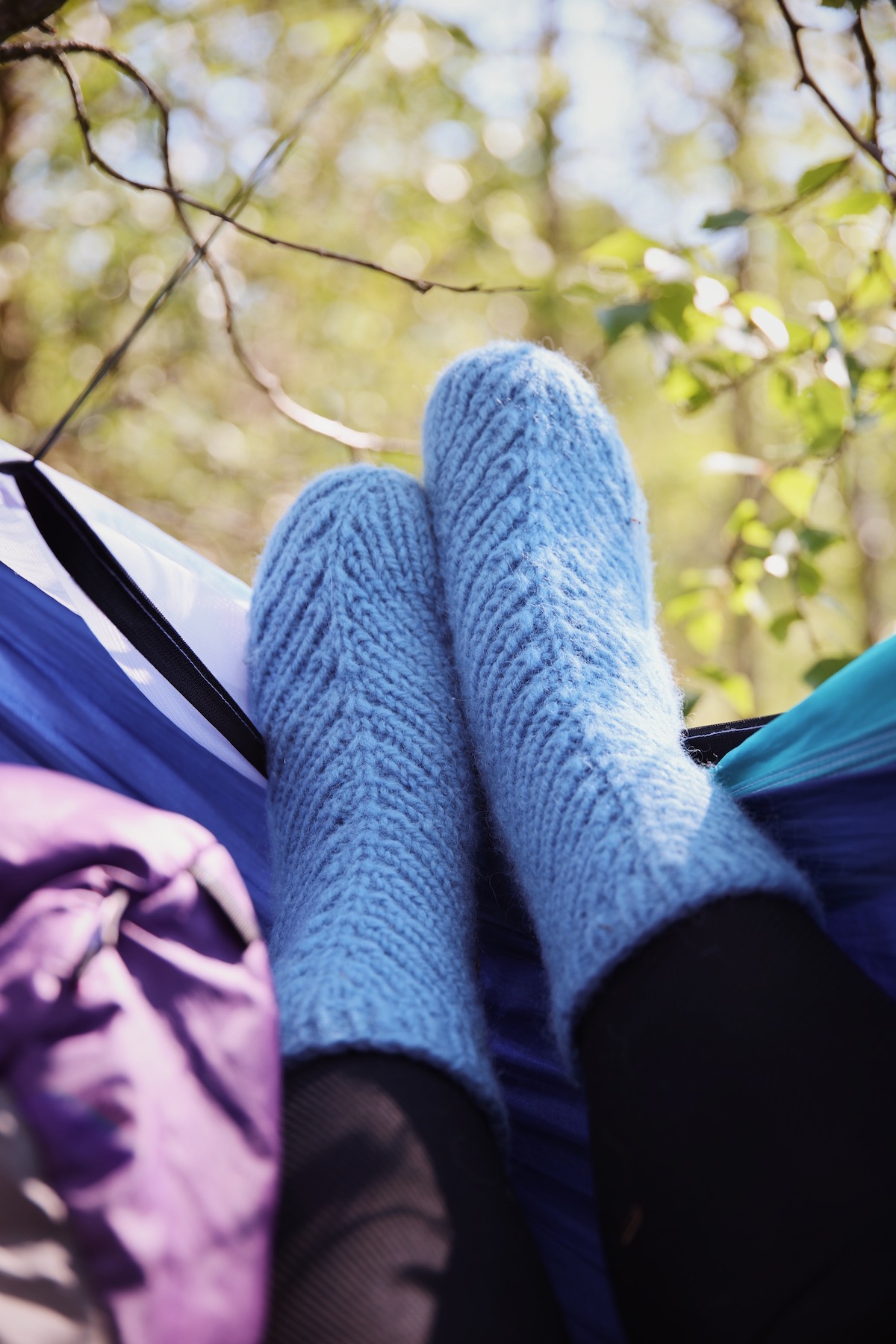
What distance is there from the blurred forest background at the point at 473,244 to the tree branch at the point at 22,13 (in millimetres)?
336

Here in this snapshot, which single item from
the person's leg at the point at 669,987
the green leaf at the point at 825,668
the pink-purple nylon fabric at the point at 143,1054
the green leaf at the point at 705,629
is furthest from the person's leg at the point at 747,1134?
the green leaf at the point at 705,629

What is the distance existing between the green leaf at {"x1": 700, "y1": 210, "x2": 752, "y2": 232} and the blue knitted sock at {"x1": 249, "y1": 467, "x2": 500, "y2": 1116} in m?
0.28

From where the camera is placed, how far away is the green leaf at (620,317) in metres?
0.74

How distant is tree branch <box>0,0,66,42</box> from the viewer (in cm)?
47

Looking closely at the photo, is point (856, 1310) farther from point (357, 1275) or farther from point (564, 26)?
point (564, 26)

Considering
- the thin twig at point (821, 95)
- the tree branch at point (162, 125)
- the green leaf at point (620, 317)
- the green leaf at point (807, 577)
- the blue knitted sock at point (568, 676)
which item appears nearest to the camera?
the blue knitted sock at point (568, 676)

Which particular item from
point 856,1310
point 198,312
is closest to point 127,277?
point 198,312

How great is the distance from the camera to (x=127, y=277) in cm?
210

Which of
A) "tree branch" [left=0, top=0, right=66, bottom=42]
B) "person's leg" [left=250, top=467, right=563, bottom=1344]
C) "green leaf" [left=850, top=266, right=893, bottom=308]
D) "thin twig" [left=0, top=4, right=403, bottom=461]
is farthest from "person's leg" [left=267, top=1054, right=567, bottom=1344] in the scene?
"green leaf" [left=850, top=266, right=893, bottom=308]

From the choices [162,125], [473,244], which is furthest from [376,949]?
[473,244]

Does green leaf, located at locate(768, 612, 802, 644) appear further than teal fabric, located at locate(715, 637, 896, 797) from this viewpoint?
Yes

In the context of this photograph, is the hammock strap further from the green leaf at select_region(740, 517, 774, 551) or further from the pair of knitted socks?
the green leaf at select_region(740, 517, 774, 551)

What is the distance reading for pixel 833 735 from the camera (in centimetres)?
46

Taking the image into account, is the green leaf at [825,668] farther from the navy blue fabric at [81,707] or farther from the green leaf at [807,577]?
the navy blue fabric at [81,707]
